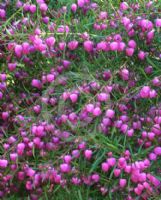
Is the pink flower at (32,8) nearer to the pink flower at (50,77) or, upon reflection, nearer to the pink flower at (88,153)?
the pink flower at (50,77)

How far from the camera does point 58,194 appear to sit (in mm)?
2455

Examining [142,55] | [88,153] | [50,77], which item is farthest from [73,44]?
[88,153]

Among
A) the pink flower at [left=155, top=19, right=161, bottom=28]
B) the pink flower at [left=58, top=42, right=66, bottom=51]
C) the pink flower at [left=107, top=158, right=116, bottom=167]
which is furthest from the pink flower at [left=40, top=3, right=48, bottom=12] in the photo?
the pink flower at [left=107, top=158, right=116, bottom=167]

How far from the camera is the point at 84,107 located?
228 cm

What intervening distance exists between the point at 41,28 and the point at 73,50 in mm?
169

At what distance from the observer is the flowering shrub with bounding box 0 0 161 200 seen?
2287 millimetres

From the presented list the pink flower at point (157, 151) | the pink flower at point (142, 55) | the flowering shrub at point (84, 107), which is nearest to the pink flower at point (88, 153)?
the flowering shrub at point (84, 107)

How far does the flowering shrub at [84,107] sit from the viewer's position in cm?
229

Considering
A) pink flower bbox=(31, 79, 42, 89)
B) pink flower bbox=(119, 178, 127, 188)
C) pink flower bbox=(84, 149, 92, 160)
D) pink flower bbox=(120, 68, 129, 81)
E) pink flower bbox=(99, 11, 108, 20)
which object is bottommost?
pink flower bbox=(119, 178, 127, 188)

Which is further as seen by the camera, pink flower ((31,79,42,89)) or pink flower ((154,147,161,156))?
pink flower ((31,79,42,89))

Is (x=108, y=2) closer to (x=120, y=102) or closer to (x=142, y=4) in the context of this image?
(x=142, y=4)

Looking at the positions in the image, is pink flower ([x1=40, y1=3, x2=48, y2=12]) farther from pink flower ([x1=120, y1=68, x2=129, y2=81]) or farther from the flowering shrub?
pink flower ([x1=120, y1=68, x2=129, y2=81])

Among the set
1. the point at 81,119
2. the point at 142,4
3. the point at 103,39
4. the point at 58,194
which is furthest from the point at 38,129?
the point at 142,4

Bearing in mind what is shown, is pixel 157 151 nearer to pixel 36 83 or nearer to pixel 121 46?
pixel 121 46
